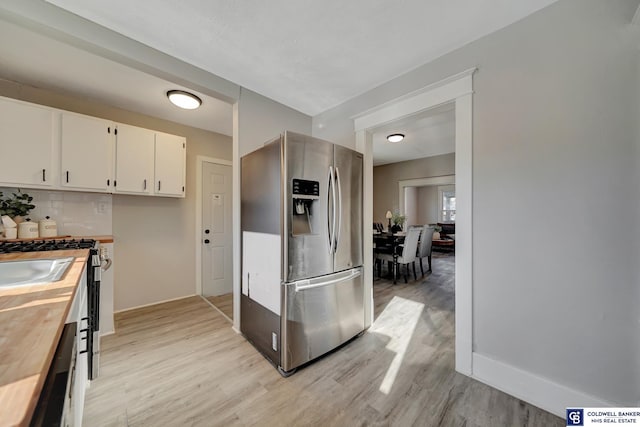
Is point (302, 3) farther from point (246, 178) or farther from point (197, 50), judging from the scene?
point (246, 178)

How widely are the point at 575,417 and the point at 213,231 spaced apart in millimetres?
4000

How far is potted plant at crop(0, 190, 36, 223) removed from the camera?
2.23 m

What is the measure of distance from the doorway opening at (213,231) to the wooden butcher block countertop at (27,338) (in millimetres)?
2560

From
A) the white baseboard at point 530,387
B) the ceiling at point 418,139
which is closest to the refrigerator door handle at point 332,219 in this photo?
the ceiling at point 418,139

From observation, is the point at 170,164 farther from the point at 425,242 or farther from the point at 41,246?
the point at 425,242

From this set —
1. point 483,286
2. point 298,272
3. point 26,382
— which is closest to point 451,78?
point 483,286

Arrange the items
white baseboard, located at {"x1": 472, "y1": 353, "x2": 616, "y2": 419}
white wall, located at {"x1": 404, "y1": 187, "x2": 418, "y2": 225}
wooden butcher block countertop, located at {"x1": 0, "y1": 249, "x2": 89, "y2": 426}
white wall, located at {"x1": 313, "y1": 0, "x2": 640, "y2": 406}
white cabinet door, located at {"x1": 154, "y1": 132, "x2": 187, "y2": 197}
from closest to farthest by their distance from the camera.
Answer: wooden butcher block countertop, located at {"x1": 0, "y1": 249, "x2": 89, "y2": 426} → white wall, located at {"x1": 313, "y1": 0, "x2": 640, "y2": 406} → white baseboard, located at {"x1": 472, "y1": 353, "x2": 616, "y2": 419} → white cabinet door, located at {"x1": 154, "y1": 132, "x2": 187, "y2": 197} → white wall, located at {"x1": 404, "y1": 187, "x2": 418, "y2": 225}

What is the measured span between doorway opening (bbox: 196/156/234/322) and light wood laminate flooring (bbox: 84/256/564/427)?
41.9 inches

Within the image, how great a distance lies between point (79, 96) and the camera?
8.52 ft

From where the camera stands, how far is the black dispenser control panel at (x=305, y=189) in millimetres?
1867

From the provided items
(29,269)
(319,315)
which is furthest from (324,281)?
(29,269)

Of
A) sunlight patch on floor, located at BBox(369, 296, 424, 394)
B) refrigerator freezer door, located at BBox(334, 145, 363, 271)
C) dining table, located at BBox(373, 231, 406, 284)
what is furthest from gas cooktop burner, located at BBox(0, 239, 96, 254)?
dining table, located at BBox(373, 231, 406, 284)

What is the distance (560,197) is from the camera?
145cm

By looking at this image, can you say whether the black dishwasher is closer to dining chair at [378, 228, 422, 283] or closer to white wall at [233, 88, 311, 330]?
white wall at [233, 88, 311, 330]
